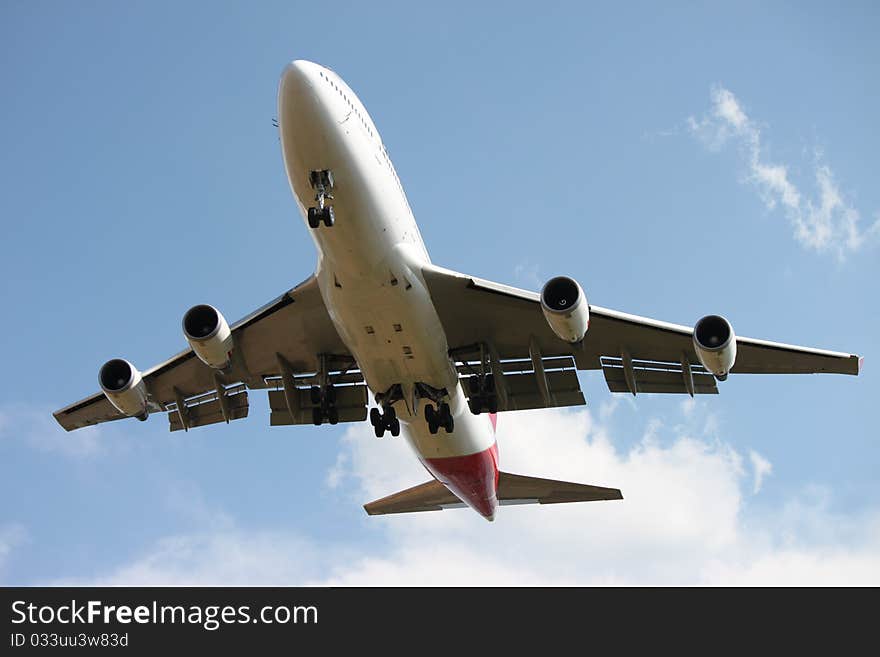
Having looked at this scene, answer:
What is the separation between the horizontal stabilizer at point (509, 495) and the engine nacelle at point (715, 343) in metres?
7.35

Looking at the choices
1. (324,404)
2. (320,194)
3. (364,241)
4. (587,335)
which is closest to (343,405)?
(324,404)

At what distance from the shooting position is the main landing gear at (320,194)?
49.9 ft

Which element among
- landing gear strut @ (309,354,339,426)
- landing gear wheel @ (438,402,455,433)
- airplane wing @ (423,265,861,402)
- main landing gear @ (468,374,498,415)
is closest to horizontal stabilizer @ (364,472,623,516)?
airplane wing @ (423,265,861,402)

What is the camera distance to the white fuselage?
15039 millimetres

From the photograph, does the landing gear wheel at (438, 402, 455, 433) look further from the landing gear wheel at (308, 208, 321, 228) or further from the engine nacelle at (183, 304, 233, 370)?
the landing gear wheel at (308, 208, 321, 228)

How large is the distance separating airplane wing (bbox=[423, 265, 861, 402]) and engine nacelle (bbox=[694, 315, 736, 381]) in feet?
5.27

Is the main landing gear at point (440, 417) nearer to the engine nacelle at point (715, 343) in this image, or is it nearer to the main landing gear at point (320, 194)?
the engine nacelle at point (715, 343)

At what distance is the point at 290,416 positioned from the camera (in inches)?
837

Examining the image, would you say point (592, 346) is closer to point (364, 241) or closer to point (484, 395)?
point (484, 395)
